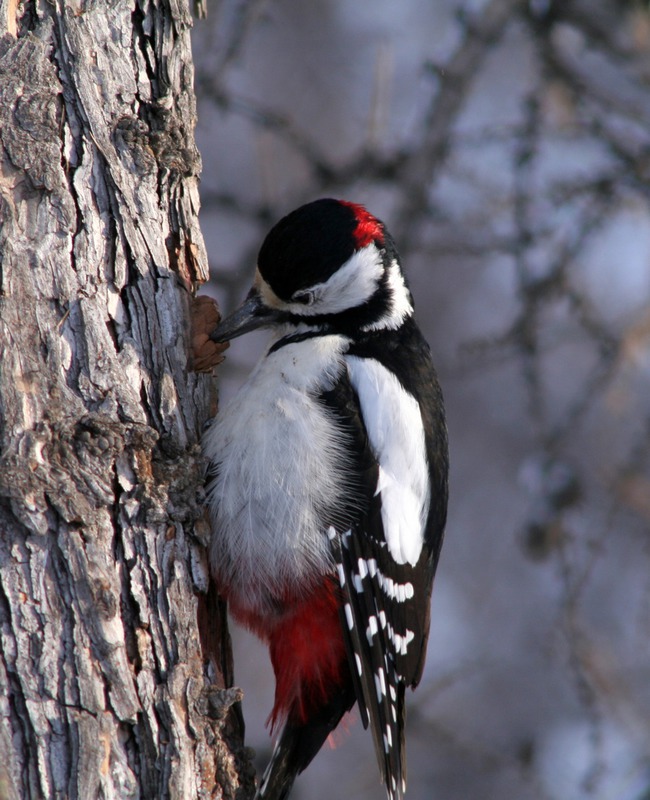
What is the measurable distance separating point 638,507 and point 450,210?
5.24 ft

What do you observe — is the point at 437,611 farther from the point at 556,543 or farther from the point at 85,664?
the point at 85,664

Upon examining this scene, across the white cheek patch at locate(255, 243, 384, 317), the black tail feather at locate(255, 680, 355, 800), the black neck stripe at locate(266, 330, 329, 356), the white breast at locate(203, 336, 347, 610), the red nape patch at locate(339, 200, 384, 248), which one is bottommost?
the black tail feather at locate(255, 680, 355, 800)

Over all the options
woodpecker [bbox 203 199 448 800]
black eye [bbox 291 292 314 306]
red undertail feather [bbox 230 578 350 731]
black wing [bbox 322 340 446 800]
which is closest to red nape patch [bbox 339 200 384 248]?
woodpecker [bbox 203 199 448 800]

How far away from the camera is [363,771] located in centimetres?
586

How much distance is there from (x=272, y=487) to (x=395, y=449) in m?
0.40

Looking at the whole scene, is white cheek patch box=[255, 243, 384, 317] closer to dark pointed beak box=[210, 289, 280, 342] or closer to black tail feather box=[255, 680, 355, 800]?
dark pointed beak box=[210, 289, 280, 342]

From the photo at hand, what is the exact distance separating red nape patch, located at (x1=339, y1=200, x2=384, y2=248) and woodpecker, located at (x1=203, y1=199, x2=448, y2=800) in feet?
0.09

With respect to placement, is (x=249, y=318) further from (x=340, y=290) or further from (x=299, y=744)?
(x=299, y=744)

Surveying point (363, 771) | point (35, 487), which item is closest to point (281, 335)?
point (35, 487)

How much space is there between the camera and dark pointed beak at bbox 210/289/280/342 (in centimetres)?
282

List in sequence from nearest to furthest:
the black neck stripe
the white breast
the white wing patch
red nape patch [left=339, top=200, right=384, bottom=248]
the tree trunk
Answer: the tree trunk → the white breast → the white wing patch → the black neck stripe → red nape patch [left=339, top=200, right=384, bottom=248]

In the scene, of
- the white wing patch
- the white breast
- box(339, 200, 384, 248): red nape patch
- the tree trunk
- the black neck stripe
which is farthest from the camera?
box(339, 200, 384, 248): red nape patch

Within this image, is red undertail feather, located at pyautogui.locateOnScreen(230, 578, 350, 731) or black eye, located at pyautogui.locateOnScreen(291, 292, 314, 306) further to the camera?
black eye, located at pyautogui.locateOnScreen(291, 292, 314, 306)

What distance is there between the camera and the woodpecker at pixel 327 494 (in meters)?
2.66
